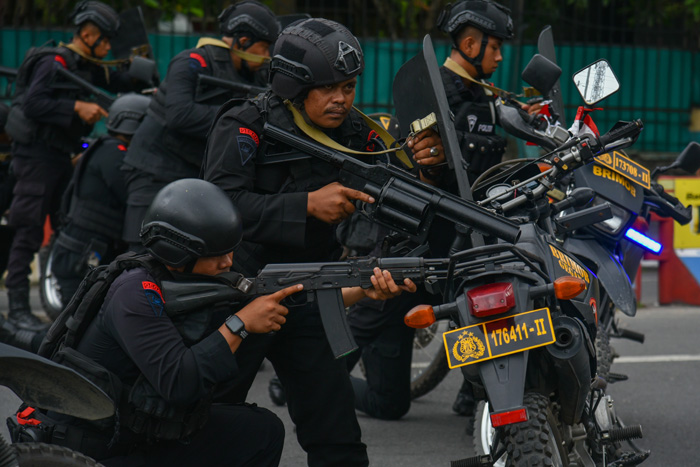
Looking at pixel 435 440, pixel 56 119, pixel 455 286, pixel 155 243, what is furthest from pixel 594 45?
pixel 155 243

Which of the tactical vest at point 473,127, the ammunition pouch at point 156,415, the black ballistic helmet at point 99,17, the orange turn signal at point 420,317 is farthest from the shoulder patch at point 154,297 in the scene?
the black ballistic helmet at point 99,17

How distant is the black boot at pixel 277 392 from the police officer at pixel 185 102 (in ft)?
3.90

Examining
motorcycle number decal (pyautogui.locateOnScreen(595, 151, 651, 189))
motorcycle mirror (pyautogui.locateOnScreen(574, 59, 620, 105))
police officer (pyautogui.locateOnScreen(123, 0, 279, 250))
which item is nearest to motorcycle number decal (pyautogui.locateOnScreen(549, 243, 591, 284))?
motorcycle mirror (pyautogui.locateOnScreen(574, 59, 620, 105))

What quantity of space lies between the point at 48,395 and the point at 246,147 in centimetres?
117

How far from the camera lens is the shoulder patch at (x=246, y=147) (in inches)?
138

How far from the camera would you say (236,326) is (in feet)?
10.4

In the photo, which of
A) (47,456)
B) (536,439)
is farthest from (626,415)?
(47,456)

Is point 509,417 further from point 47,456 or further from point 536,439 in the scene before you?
point 47,456

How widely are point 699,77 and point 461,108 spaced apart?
27.2 ft

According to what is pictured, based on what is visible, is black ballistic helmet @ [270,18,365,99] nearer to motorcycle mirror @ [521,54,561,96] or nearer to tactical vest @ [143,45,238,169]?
motorcycle mirror @ [521,54,561,96]

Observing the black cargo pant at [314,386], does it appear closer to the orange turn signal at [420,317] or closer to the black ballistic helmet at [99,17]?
the orange turn signal at [420,317]

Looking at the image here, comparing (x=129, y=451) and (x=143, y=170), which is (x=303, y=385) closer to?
(x=129, y=451)

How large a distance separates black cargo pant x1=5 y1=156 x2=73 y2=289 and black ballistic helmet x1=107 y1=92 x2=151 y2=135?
65 centimetres

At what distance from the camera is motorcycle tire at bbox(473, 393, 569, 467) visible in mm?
3160
